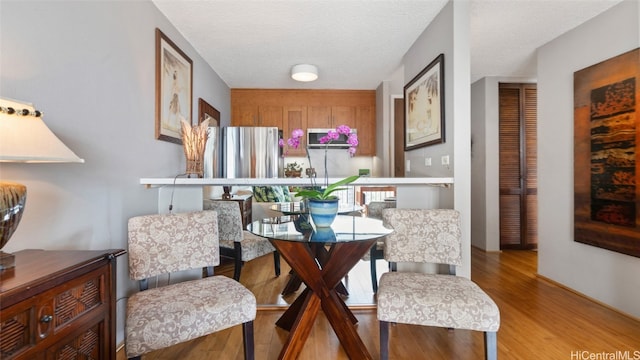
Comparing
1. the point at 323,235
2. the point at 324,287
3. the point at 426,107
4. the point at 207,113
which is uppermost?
the point at 207,113

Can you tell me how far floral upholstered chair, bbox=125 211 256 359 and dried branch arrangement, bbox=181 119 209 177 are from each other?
1.70 feet

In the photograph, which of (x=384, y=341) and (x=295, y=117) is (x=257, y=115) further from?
(x=384, y=341)

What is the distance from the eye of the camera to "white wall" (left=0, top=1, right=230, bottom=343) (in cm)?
116

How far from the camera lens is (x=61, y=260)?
967 millimetres

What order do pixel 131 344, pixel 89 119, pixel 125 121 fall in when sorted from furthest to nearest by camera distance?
pixel 125 121 → pixel 89 119 → pixel 131 344

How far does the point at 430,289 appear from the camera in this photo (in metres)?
1.46

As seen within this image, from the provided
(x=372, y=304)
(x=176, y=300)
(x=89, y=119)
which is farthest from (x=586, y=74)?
(x=89, y=119)

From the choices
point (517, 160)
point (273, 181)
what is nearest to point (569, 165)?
point (517, 160)

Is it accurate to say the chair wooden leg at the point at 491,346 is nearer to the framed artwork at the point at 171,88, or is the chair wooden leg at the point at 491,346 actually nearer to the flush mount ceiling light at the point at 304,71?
the framed artwork at the point at 171,88

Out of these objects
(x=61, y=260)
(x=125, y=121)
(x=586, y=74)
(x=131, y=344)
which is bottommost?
(x=131, y=344)

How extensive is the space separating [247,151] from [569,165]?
10.7 feet

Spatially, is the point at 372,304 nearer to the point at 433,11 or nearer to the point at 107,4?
the point at 433,11

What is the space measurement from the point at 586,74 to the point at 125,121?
145 inches

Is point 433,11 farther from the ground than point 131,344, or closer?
farther from the ground
